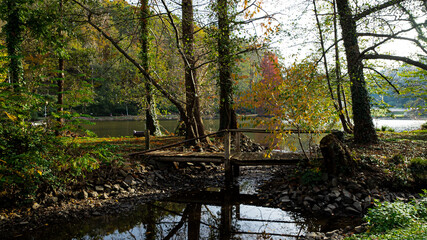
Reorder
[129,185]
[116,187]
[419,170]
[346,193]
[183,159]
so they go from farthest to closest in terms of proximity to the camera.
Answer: [183,159] → [129,185] → [116,187] → [419,170] → [346,193]

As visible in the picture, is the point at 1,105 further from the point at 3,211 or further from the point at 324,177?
the point at 324,177

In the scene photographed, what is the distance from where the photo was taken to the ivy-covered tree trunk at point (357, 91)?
967 cm

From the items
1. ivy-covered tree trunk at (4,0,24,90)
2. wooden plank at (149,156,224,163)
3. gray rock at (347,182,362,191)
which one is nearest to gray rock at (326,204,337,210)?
gray rock at (347,182,362,191)

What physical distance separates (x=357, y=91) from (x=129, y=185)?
8.58 meters

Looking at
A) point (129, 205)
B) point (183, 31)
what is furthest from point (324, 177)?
point (183, 31)

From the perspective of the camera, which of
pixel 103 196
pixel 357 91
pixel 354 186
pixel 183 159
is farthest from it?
pixel 357 91

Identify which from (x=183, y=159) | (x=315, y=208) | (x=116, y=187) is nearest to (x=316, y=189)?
(x=315, y=208)

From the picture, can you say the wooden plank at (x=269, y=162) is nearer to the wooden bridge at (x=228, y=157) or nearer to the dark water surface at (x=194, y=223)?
the wooden bridge at (x=228, y=157)

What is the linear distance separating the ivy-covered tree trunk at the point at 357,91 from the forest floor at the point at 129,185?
1.60 feet

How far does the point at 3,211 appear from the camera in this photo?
5.47 m

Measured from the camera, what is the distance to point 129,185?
7.53 meters

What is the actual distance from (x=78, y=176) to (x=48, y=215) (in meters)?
1.30

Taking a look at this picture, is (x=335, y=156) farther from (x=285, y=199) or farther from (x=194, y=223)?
(x=194, y=223)

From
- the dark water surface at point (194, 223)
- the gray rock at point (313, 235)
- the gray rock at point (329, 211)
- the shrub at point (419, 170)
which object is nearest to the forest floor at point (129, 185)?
the shrub at point (419, 170)
